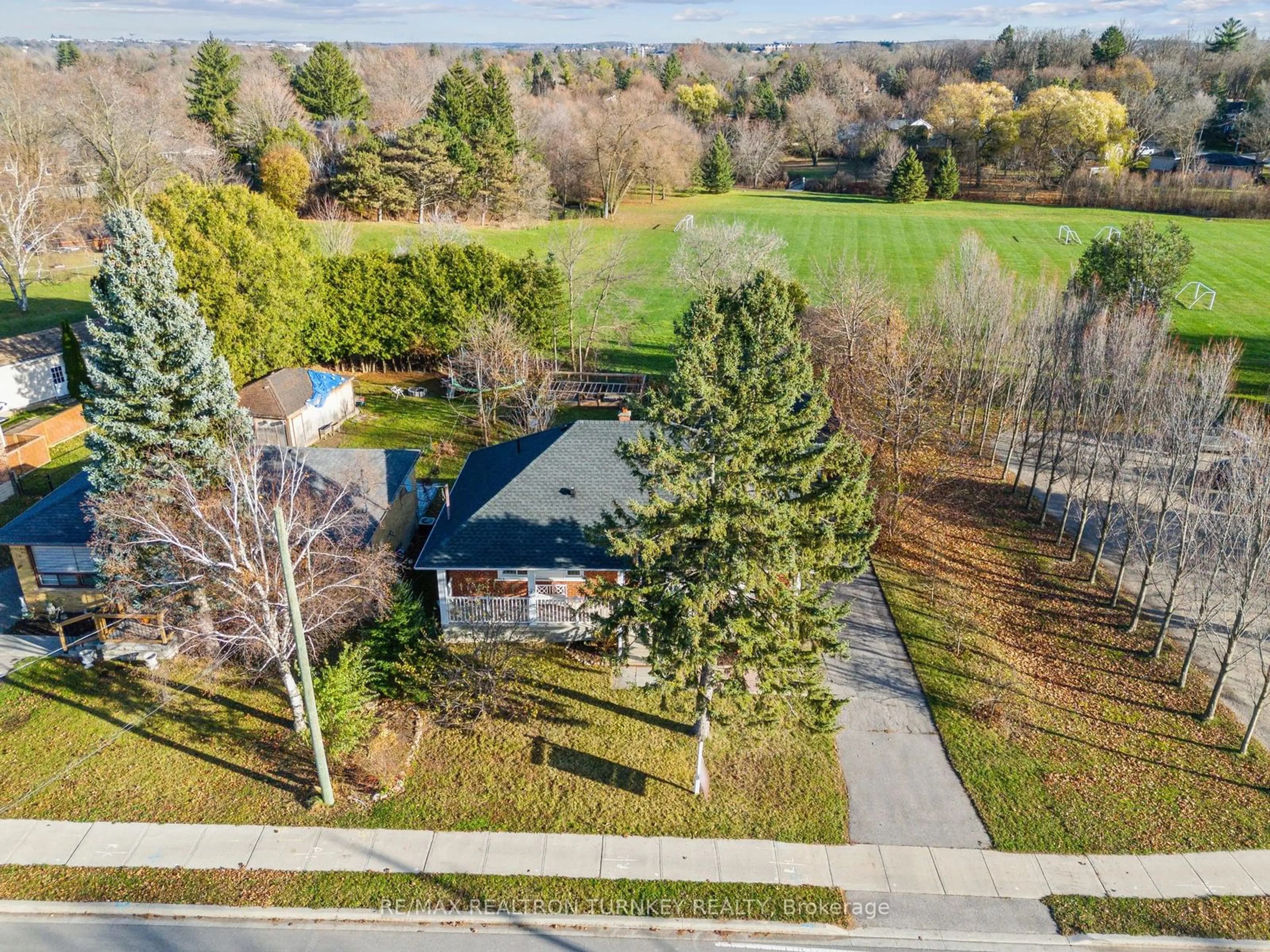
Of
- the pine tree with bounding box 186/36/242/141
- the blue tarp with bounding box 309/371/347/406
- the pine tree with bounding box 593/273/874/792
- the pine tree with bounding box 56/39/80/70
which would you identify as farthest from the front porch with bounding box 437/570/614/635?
the pine tree with bounding box 56/39/80/70

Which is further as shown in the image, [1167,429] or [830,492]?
[1167,429]

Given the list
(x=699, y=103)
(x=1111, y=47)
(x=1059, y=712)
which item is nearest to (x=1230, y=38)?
(x=1111, y=47)

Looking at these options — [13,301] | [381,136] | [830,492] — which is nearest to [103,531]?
[830,492]

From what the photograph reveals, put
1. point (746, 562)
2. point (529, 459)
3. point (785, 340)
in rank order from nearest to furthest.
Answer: point (746, 562), point (785, 340), point (529, 459)

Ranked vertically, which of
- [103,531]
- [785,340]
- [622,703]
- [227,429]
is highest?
[785,340]

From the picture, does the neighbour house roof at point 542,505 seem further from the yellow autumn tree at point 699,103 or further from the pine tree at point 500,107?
the yellow autumn tree at point 699,103

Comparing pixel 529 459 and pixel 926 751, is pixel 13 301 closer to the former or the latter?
pixel 529 459

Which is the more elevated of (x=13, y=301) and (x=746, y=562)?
(x=746, y=562)

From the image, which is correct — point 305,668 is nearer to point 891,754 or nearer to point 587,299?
point 891,754
